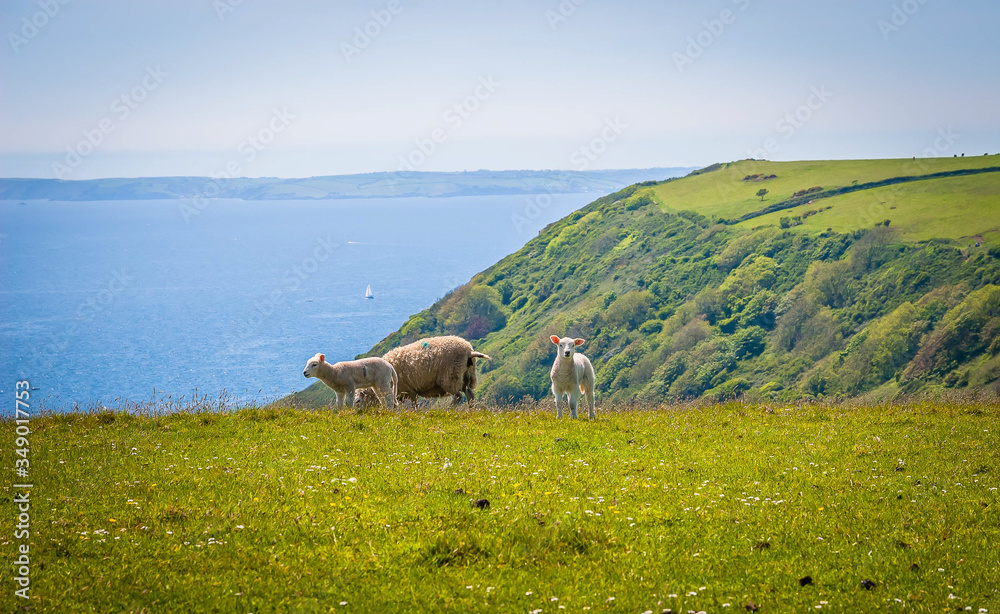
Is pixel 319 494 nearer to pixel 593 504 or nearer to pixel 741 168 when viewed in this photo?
pixel 593 504

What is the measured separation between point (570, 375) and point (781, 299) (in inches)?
3567

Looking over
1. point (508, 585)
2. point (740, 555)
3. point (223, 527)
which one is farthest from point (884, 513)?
point (223, 527)

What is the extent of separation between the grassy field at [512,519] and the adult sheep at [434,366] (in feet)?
24.1

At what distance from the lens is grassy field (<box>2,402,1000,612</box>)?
7.01 metres

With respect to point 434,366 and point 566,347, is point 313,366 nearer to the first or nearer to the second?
point 434,366

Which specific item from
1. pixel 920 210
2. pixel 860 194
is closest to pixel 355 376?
pixel 920 210

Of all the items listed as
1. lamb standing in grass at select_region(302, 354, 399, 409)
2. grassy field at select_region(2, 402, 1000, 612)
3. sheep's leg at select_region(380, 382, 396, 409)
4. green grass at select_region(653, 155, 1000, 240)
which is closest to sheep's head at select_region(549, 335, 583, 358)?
grassy field at select_region(2, 402, 1000, 612)

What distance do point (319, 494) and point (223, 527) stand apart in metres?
1.60

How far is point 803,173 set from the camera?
439 ft

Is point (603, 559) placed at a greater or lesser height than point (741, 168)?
lesser

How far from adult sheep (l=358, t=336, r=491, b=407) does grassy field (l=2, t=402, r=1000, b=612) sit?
24.1 feet

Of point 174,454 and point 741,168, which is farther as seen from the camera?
point 741,168

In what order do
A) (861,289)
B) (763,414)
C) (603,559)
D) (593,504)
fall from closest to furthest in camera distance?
(603,559) → (593,504) → (763,414) → (861,289)

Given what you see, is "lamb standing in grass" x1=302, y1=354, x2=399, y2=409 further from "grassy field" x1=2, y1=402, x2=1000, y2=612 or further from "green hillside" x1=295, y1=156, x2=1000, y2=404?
"green hillside" x1=295, y1=156, x2=1000, y2=404
